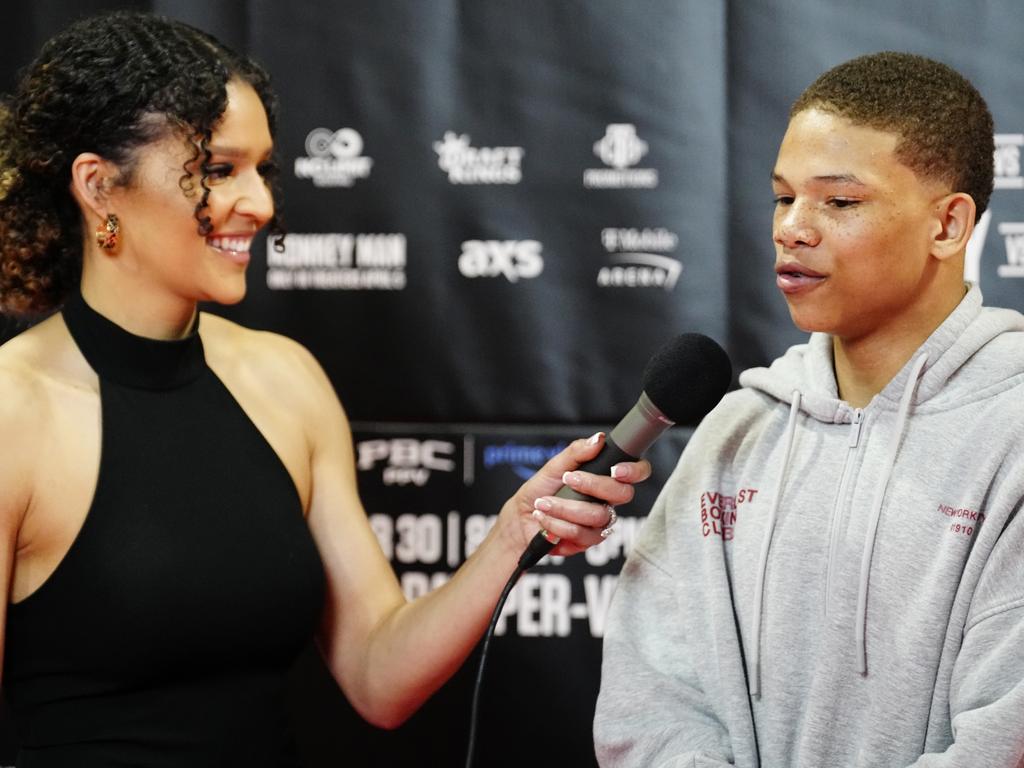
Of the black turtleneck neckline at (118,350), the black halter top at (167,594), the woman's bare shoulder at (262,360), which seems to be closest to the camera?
the black halter top at (167,594)

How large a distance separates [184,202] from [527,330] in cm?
87

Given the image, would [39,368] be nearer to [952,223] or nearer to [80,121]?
[80,121]

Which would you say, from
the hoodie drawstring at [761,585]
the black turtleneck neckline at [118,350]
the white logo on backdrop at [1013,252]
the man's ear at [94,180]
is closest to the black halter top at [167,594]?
the black turtleneck neckline at [118,350]

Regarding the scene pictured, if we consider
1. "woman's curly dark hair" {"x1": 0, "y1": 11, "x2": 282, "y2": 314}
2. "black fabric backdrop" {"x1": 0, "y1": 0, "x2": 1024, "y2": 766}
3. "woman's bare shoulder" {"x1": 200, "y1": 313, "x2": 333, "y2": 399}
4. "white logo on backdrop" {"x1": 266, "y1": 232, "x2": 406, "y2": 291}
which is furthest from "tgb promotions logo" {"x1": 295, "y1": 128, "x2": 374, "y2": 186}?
"woman's curly dark hair" {"x1": 0, "y1": 11, "x2": 282, "y2": 314}

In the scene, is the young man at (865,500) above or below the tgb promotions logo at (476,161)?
below

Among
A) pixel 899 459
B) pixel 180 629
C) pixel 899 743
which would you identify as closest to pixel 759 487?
pixel 899 459

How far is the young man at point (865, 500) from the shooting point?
129cm

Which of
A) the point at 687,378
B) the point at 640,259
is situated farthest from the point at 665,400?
the point at 640,259

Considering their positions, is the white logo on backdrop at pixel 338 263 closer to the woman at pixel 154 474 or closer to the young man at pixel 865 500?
the woman at pixel 154 474

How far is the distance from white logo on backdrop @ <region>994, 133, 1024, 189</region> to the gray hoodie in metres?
0.84

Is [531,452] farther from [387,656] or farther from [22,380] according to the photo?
[22,380]

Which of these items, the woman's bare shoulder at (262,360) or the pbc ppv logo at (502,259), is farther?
the pbc ppv logo at (502,259)

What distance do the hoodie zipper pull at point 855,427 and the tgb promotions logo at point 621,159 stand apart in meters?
0.98

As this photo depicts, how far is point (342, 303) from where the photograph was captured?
2428mm
